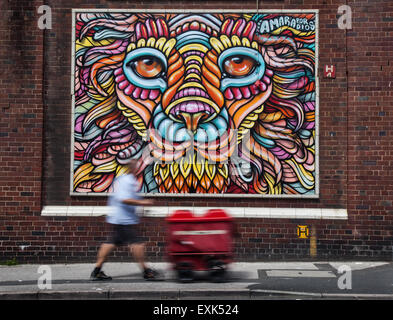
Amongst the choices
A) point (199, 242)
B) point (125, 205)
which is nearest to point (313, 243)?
point (199, 242)

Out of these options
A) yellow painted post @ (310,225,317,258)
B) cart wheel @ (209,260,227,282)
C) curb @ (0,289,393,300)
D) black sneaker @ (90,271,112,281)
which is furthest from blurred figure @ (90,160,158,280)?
yellow painted post @ (310,225,317,258)

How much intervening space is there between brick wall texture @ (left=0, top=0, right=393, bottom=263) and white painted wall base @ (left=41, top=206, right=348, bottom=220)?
94 mm

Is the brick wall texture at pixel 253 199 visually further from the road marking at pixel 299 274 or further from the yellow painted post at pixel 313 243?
the road marking at pixel 299 274

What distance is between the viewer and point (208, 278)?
884 centimetres

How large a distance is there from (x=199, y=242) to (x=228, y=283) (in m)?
0.74

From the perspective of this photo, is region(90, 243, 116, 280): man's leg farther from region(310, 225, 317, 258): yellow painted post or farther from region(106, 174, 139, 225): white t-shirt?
region(310, 225, 317, 258): yellow painted post

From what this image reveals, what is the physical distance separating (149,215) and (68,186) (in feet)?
5.43

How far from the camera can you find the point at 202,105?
36.5 feet

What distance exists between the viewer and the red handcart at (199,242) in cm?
869

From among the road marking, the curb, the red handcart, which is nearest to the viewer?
the curb

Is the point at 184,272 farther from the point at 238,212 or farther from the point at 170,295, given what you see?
the point at 238,212

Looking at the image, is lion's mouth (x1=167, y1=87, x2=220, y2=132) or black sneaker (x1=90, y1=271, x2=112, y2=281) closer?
black sneaker (x1=90, y1=271, x2=112, y2=281)

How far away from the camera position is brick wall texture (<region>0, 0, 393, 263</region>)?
429 inches

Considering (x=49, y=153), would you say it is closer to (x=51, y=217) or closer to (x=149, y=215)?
(x=51, y=217)
